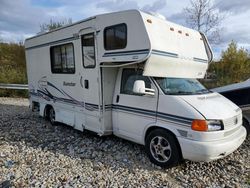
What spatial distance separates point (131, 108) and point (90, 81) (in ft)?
4.38

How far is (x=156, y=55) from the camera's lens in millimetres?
4539

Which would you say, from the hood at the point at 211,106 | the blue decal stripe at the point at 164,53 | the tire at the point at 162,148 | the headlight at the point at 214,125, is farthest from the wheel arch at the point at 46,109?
the headlight at the point at 214,125

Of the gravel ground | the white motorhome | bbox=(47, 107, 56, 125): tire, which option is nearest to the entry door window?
the white motorhome

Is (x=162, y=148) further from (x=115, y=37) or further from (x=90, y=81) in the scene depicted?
(x=115, y=37)

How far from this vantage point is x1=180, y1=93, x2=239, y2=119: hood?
4223 millimetres

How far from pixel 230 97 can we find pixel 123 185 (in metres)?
4.02

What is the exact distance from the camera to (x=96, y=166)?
15.4 feet

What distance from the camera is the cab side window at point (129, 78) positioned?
514cm

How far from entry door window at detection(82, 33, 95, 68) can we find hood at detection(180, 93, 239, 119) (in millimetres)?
2428

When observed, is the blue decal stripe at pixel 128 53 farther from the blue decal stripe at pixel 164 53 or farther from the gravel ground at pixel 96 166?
the gravel ground at pixel 96 166

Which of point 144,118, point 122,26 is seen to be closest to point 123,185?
point 144,118

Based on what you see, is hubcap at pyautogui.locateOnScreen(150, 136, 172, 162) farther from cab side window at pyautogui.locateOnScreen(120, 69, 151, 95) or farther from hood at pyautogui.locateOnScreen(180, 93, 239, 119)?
cab side window at pyautogui.locateOnScreen(120, 69, 151, 95)

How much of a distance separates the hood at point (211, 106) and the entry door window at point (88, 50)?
243cm

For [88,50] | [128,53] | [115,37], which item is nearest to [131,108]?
[128,53]
